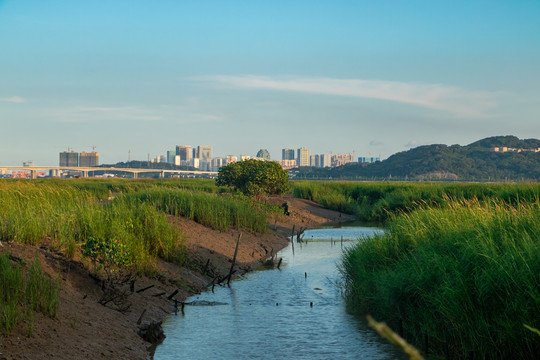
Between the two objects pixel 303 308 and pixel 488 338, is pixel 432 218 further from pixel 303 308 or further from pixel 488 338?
pixel 488 338

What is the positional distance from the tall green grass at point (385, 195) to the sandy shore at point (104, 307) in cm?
1459

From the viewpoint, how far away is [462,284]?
7703mm

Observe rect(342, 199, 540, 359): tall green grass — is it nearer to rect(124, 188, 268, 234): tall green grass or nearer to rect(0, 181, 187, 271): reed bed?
rect(0, 181, 187, 271): reed bed

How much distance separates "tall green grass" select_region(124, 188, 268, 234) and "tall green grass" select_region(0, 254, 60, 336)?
10.2 meters

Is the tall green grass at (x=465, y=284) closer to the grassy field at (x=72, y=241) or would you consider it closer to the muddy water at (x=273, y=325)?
the muddy water at (x=273, y=325)

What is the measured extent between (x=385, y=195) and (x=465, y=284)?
3257cm

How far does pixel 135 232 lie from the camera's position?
13852 millimetres

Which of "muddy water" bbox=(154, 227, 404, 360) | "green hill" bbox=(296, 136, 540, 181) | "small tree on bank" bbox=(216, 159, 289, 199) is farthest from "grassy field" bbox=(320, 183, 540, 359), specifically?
"green hill" bbox=(296, 136, 540, 181)

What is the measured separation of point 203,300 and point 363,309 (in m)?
3.66

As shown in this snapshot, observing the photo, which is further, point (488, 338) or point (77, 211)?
point (77, 211)

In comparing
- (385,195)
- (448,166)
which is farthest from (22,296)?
(448,166)

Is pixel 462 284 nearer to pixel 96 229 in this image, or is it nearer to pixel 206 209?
pixel 96 229

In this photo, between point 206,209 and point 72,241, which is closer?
point 72,241

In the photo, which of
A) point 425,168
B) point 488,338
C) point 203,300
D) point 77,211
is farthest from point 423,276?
point 425,168
